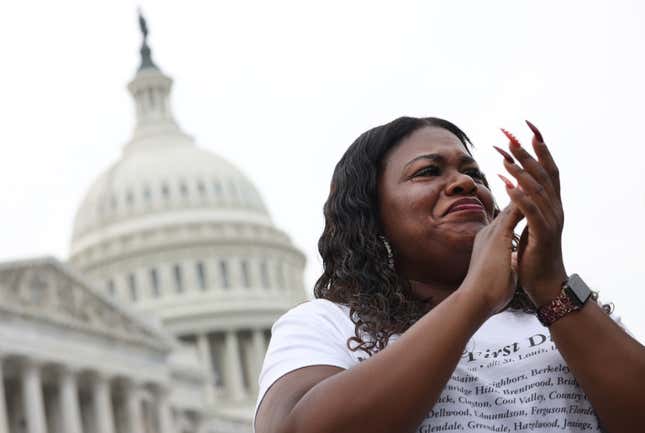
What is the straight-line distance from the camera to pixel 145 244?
103 metres

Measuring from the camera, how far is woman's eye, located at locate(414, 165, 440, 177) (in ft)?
14.8

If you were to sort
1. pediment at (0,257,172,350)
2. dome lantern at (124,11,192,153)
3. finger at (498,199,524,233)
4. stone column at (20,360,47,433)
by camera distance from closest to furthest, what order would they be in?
1. finger at (498,199,524,233)
2. stone column at (20,360,47,433)
3. pediment at (0,257,172,350)
4. dome lantern at (124,11,192,153)

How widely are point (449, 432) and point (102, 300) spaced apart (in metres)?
59.5

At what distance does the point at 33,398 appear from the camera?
56438mm

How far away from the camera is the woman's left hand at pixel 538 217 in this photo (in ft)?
12.7

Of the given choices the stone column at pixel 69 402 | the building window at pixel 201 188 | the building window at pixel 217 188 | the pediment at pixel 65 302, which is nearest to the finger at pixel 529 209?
the pediment at pixel 65 302

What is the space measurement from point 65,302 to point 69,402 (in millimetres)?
4121

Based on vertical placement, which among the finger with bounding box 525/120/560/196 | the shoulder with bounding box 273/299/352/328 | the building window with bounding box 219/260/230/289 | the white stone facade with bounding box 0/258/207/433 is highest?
the building window with bounding box 219/260/230/289

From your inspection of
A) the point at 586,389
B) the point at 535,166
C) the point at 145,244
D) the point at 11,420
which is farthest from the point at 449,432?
the point at 145,244

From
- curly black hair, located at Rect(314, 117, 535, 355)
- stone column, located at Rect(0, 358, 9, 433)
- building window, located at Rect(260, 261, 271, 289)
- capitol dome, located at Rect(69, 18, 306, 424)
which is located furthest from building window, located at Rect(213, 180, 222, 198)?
curly black hair, located at Rect(314, 117, 535, 355)

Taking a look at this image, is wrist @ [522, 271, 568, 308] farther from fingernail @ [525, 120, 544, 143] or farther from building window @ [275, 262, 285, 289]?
building window @ [275, 262, 285, 289]

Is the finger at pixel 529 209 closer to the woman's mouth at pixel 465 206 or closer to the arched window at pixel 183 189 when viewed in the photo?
the woman's mouth at pixel 465 206

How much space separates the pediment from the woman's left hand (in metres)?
52.9

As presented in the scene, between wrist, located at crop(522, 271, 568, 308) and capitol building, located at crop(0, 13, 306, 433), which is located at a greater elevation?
capitol building, located at crop(0, 13, 306, 433)
